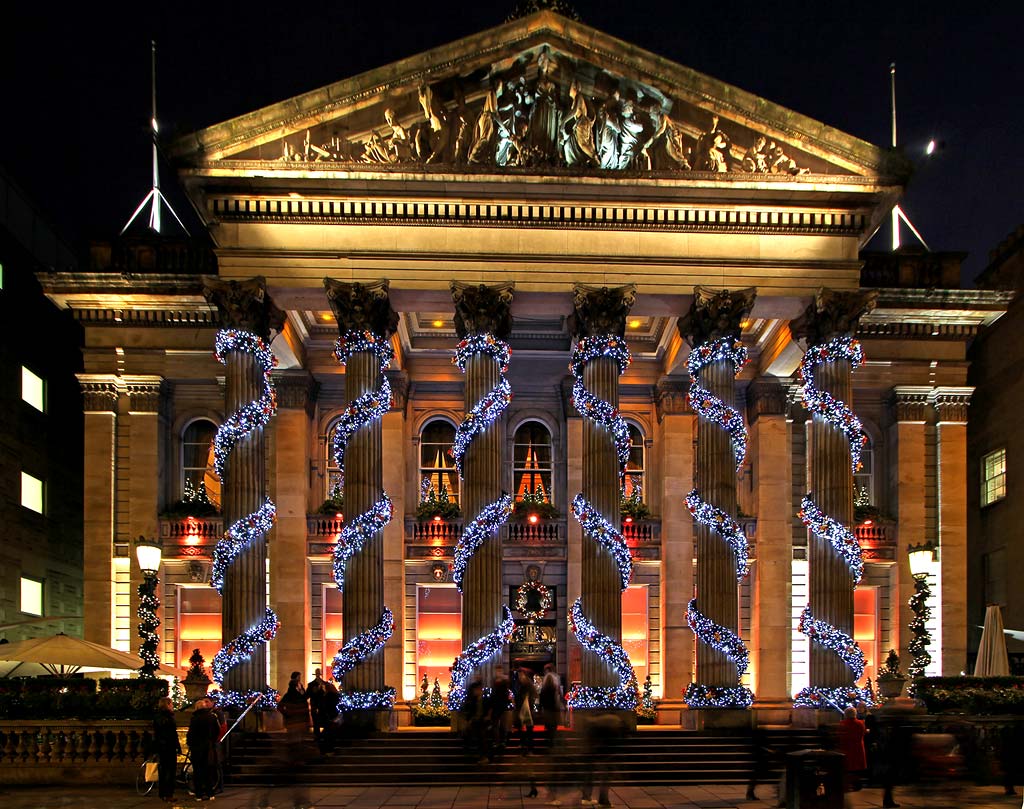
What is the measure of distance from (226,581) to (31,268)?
1563cm

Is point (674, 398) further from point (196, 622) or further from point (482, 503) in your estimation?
point (196, 622)

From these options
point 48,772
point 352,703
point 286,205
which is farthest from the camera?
point 286,205

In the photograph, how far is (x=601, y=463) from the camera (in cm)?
2848

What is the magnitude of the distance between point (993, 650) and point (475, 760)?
1428 cm

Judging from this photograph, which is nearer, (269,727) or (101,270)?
(269,727)

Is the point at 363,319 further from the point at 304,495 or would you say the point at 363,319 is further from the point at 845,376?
the point at 845,376

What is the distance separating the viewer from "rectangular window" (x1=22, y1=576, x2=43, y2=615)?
35594 mm

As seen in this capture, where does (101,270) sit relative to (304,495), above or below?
above

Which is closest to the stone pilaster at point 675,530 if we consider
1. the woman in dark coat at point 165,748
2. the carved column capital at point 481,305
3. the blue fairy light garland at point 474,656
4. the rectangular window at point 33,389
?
the blue fairy light garland at point 474,656

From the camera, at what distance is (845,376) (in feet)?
95.7

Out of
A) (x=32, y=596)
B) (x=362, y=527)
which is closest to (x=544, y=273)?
(x=362, y=527)

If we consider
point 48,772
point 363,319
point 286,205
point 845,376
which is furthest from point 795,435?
point 48,772

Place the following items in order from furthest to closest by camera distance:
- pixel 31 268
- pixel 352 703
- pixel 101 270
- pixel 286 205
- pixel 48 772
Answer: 1. pixel 31 268
2. pixel 101 270
3. pixel 286 205
4. pixel 352 703
5. pixel 48 772

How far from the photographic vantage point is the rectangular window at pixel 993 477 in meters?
39.3
